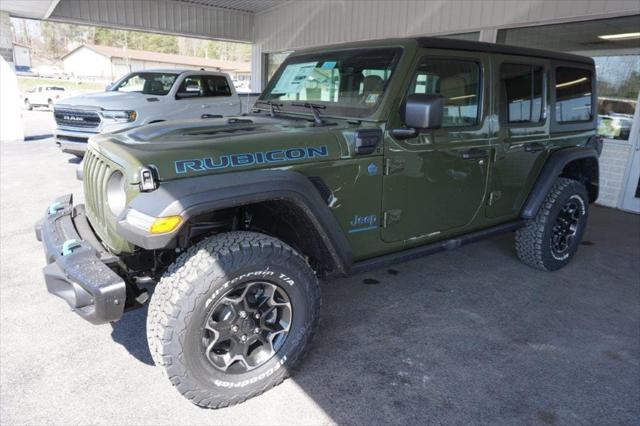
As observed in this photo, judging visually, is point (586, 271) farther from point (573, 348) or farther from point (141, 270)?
point (141, 270)

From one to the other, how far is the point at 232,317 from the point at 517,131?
8.48 feet

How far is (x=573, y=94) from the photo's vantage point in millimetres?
4051

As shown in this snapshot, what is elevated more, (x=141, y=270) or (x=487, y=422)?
(x=141, y=270)

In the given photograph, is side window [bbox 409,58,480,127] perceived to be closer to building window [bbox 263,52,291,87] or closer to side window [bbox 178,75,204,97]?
side window [bbox 178,75,204,97]

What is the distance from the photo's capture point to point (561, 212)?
420 centimetres

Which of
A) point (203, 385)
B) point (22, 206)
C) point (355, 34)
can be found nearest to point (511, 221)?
point (203, 385)

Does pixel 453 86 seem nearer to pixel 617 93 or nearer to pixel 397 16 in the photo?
pixel 617 93

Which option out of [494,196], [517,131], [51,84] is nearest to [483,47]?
[517,131]

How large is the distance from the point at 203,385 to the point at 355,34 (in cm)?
977

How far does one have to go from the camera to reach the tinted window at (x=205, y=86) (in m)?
8.92

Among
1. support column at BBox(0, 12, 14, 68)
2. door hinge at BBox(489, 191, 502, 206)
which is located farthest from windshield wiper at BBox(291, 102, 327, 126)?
support column at BBox(0, 12, 14, 68)

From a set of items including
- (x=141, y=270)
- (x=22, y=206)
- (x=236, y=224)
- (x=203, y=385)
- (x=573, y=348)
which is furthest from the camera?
(x=22, y=206)

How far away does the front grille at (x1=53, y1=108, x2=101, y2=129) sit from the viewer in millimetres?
7738

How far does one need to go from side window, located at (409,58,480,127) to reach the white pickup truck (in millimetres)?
4814
